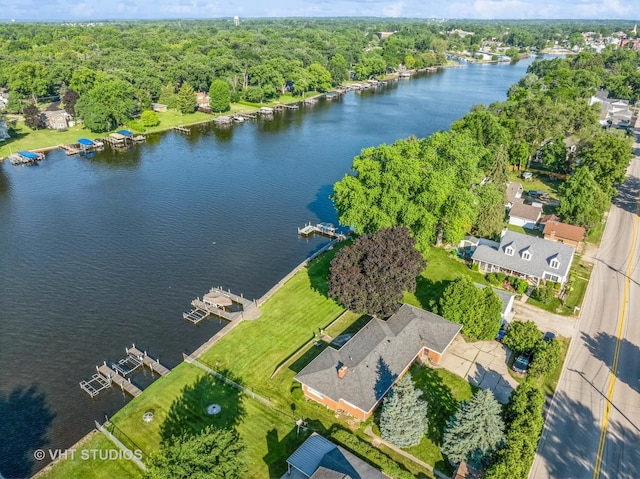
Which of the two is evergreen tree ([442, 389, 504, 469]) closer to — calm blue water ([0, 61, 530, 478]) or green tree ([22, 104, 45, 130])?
calm blue water ([0, 61, 530, 478])

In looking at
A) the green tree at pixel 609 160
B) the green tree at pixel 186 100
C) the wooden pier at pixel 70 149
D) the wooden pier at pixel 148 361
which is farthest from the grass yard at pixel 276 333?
the green tree at pixel 186 100

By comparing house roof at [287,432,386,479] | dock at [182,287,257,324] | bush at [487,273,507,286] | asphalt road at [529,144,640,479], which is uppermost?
house roof at [287,432,386,479]

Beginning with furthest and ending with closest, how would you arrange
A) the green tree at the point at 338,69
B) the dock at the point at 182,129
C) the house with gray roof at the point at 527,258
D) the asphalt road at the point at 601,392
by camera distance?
the green tree at the point at 338,69 < the dock at the point at 182,129 < the house with gray roof at the point at 527,258 < the asphalt road at the point at 601,392

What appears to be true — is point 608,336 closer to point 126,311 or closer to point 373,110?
point 126,311

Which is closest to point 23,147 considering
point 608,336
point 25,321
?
point 25,321

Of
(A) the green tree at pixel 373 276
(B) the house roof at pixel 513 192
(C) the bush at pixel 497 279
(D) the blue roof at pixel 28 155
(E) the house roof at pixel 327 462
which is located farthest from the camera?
(D) the blue roof at pixel 28 155

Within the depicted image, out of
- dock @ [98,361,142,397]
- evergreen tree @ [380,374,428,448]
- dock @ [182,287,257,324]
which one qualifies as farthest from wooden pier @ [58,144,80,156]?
evergreen tree @ [380,374,428,448]

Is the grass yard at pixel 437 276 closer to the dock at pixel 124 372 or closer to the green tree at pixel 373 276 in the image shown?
the green tree at pixel 373 276
